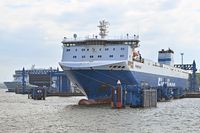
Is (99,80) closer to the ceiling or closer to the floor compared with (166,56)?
closer to the floor

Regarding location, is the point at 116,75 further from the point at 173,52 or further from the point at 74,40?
the point at 173,52

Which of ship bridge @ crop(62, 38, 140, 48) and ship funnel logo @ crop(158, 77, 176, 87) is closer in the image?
ship bridge @ crop(62, 38, 140, 48)

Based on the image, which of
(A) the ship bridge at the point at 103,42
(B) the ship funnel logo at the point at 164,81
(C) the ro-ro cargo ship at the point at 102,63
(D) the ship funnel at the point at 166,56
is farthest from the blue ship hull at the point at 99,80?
(D) the ship funnel at the point at 166,56

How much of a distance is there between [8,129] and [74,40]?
123 feet

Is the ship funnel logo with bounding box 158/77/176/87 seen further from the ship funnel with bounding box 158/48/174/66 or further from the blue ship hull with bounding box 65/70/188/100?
the blue ship hull with bounding box 65/70/188/100

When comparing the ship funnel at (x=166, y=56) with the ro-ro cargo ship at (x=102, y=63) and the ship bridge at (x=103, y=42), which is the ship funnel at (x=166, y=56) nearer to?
the ro-ro cargo ship at (x=102, y=63)

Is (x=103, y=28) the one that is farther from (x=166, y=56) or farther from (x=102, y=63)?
(x=166, y=56)

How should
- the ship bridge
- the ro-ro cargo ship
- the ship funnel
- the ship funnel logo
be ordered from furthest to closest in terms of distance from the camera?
1. the ship funnel
2. the ship funnel logo
3. the ship bridge
4. the ro-ro cargo ship

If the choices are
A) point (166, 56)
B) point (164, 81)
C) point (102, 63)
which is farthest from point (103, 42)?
point (166, 56)

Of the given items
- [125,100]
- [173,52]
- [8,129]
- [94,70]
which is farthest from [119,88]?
[173,52]

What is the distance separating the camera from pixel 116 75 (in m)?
66.4

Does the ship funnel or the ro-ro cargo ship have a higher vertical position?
the ship funnel

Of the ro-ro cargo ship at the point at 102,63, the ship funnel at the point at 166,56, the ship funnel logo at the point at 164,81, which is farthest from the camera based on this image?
the ship funnel at the point at 166,56

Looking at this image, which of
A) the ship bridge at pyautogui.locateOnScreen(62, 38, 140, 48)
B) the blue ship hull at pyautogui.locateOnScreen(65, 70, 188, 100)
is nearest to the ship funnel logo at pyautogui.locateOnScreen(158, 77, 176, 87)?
the ship bridge at pyautogui.locateOnScreen(62, 38, 140, 48)
